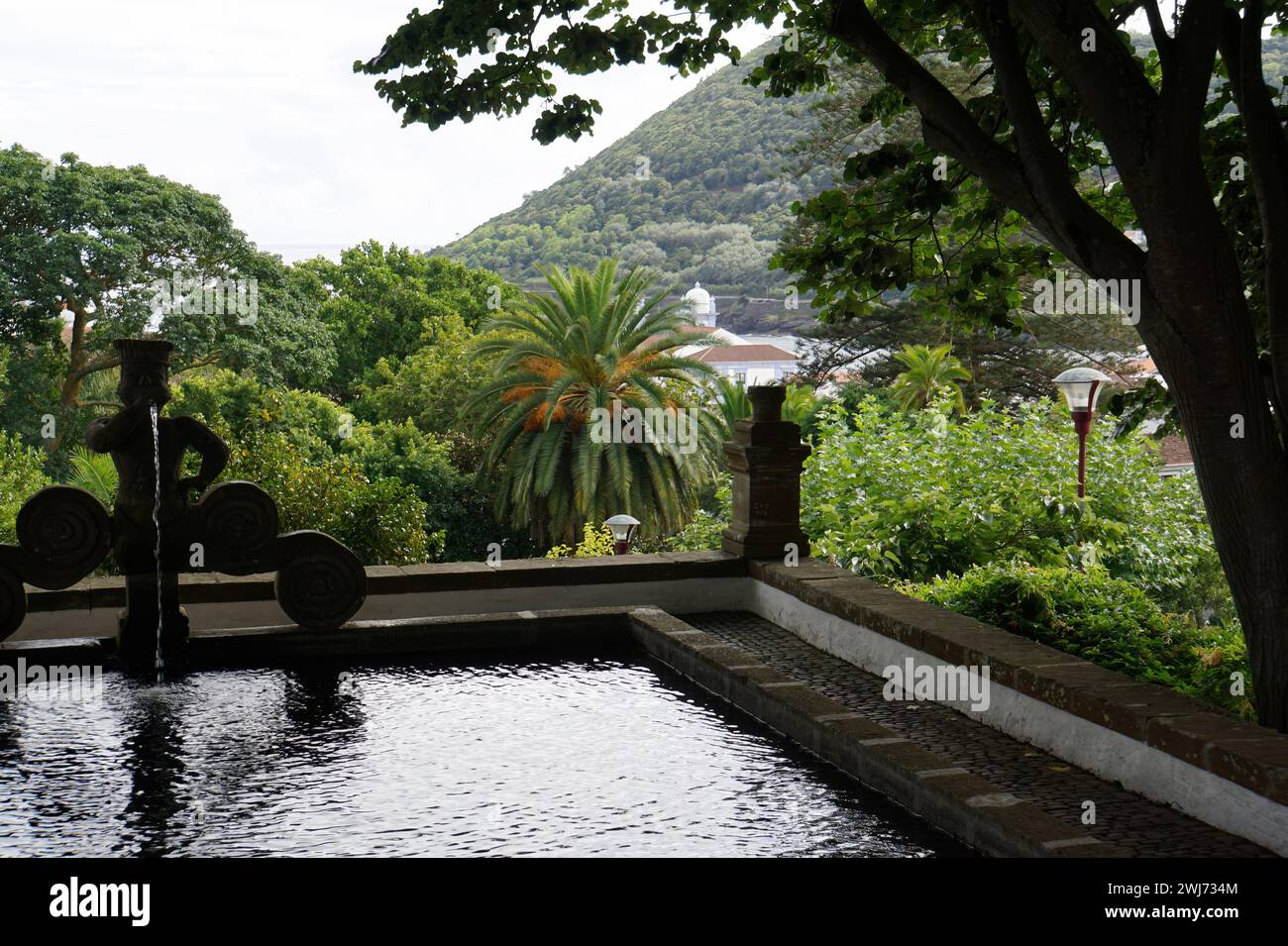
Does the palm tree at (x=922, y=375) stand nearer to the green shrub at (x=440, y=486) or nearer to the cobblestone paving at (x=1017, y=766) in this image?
the green shrub at (x=440, y=486)

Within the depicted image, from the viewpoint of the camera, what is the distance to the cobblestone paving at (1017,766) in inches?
192

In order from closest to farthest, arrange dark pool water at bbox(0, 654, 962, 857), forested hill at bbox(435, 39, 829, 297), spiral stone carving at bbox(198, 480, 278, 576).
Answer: dark pool water at bbox(0, 654, 962, 857)
spiral stone carving at bbox(198, 480, 278, 576)
forested hill at bbox(435, 39, 829, 297)

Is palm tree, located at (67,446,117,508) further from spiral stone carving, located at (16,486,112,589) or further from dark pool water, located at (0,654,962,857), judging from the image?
dark pool water, located at (0,654,962,857)

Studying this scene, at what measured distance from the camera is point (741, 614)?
938cm

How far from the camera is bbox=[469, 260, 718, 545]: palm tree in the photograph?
938 inches

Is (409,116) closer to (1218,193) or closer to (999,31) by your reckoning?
(999,31)

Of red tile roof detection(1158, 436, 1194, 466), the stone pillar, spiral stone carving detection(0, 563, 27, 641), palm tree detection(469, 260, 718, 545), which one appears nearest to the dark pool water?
spiral stone carving detection(0, 563, 27, 641)

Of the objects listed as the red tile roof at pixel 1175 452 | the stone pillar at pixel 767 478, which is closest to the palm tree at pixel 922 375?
the red tile roof at pixel 1175 452

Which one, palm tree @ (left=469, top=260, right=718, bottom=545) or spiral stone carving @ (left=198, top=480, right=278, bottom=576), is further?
palm tree @ (left=469, top=260, right=718, bottom=545)

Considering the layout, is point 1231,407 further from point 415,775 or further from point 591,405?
point 591,405

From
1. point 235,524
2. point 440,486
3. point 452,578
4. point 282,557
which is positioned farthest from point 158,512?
→ point 440,486

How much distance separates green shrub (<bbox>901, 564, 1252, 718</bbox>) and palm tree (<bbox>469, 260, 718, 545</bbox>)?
50.2 ft

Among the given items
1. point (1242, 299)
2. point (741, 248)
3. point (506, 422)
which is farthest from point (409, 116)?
point (741, 248)

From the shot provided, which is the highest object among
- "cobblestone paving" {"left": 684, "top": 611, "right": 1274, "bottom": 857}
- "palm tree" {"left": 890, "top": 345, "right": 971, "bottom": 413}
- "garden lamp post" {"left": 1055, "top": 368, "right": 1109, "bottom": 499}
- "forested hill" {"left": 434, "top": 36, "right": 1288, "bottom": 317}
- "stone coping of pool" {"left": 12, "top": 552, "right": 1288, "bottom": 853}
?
"forested hill" {"left": 434, "top": 36, "right": 1288, "bottom": 317}
